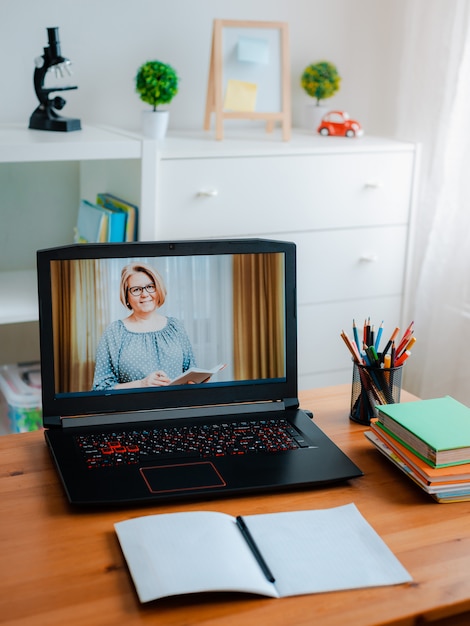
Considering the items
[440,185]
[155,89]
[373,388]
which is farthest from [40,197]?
[373,388]

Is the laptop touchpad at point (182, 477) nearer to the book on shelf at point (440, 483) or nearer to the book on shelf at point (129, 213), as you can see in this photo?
the book on shelf at point (440, 483)

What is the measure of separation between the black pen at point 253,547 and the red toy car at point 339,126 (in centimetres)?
173

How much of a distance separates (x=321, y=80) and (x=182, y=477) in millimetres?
1831

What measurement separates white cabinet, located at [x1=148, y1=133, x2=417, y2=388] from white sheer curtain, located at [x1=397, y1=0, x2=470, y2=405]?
110mm

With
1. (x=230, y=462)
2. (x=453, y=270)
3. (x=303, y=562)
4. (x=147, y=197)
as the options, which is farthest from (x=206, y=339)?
(x=453, y=270)

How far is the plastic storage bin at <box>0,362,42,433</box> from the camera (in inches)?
89.7

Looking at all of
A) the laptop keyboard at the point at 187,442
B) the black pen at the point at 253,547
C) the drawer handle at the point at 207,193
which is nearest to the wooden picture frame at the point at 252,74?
the drawer handle at the point at 207,193

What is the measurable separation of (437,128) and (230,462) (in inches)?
67.7

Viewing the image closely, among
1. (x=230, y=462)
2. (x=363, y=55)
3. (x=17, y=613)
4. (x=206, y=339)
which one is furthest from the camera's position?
(x=363, y=55)

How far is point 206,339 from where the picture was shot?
1354mm

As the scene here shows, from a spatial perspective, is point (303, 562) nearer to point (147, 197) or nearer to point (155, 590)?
point (155, 590)

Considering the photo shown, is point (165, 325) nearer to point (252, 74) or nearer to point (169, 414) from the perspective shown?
point (169, 414)

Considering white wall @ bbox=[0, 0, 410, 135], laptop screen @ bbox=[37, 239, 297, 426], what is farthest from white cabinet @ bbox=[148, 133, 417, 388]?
laptop screen @ bbox=[37, 239, 297, 426]

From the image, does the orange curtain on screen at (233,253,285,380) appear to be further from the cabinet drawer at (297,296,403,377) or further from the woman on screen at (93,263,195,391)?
the cabinet drawer at (297,296,403,377)
